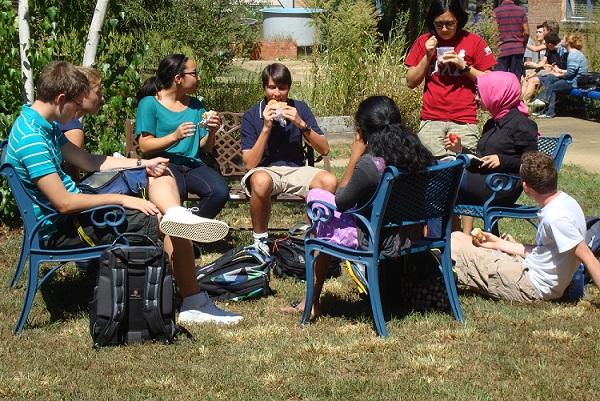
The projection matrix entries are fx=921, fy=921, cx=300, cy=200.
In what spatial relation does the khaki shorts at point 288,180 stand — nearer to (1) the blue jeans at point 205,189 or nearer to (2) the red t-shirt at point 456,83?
(1) the blue jeans at point 205,189

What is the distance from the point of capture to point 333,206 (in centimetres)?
493

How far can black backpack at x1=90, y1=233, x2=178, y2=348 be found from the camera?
457cm

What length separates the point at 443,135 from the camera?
665 centimetres

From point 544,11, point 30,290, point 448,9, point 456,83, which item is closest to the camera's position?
point 30,290

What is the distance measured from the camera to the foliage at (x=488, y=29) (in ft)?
44.9

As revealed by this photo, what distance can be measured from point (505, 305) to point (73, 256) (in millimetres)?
2467

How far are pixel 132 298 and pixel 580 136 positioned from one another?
920 cm

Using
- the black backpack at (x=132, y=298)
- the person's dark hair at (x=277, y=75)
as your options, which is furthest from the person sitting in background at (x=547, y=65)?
the black backpack at (x=132, y=298)

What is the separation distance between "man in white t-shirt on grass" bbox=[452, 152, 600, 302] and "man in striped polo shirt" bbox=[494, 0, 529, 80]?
880 centimetres

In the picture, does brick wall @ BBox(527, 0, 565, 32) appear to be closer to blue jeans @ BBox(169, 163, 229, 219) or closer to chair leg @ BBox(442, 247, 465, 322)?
blue jeans @ BBox(169, 163, 229, 219)

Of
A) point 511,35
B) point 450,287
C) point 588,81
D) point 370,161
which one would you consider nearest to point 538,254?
point 450,287

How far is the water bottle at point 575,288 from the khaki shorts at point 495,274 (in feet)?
0.69

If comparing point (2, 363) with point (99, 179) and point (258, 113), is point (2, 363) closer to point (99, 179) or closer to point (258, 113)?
point (99, 179)

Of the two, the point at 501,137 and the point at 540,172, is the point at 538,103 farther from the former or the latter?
the point at 540,172
